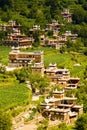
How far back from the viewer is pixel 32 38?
51.6m

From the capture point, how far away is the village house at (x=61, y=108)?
98.9ft

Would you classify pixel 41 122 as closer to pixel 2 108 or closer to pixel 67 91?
pixel 2 108

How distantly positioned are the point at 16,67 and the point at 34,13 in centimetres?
1887

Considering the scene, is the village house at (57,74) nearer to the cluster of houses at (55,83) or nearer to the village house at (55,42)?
Answer: the cluster of houses at (55,83)

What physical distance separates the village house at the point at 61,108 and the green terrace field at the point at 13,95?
126 centimetres

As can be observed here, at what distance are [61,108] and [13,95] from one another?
8.94 feet

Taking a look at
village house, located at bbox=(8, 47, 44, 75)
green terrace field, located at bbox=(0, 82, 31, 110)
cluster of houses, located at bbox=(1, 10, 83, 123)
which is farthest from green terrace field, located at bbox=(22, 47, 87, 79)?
green terrace field, located at bbox=(0, 82, 31, 110)

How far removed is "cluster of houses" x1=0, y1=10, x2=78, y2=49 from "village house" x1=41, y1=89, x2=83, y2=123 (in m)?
17.8

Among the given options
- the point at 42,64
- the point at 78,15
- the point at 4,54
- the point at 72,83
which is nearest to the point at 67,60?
the point at 42,64

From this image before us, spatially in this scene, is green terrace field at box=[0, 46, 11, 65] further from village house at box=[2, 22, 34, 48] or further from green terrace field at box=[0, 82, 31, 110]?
green terrace field at box=[0, 82, 31, 110]

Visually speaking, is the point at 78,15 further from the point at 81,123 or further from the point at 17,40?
the point at 81,123

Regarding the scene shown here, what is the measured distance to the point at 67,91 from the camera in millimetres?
34500

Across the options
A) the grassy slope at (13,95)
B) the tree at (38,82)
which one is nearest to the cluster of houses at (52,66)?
the tree at (38,82)

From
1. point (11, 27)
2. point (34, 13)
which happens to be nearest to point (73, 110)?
point (11, 27)
